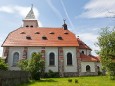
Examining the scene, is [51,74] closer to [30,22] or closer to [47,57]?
[47,57]

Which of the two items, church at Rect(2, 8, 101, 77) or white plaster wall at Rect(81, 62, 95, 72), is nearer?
church at Rect(2, 8, 101, 77)

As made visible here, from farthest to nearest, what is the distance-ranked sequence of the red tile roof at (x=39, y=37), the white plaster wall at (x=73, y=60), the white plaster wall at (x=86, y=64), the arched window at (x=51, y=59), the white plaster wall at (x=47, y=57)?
the red tile roof at (x=39, y=37) < the white plaster wall at (x=86, y=64) < the arched window at (x=51, y=59) < the white plaster wall at (x=73, y=60) < the white plaster wall at (x=47, y=57)

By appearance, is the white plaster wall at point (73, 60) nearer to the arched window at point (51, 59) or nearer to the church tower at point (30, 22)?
the arched window at point (51, 59)

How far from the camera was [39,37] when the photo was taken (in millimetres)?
46938

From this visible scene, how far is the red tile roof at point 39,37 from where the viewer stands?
146ft

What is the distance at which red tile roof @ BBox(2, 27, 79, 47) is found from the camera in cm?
4459

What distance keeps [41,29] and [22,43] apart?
7.71 metres

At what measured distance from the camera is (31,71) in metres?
33.4

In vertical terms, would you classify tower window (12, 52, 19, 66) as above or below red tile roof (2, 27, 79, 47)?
below

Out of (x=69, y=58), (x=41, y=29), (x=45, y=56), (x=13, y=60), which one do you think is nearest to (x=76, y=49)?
(x=69, y=58)

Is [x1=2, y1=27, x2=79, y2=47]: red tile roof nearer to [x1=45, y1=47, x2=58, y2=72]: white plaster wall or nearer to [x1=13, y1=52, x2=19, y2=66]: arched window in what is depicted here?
[x1=45, y1=47, x2=58, y2=72]: white plaster wall

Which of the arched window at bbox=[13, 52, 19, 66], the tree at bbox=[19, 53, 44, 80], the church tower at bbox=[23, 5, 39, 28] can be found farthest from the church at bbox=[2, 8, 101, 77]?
the church tower at bbox=[23, 5, 39, 28]

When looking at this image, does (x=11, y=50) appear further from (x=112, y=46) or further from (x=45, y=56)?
(x=112, y=46)

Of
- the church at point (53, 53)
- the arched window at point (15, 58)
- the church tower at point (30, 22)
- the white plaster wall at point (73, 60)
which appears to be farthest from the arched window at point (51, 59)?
the church tower at point (30, 22)
